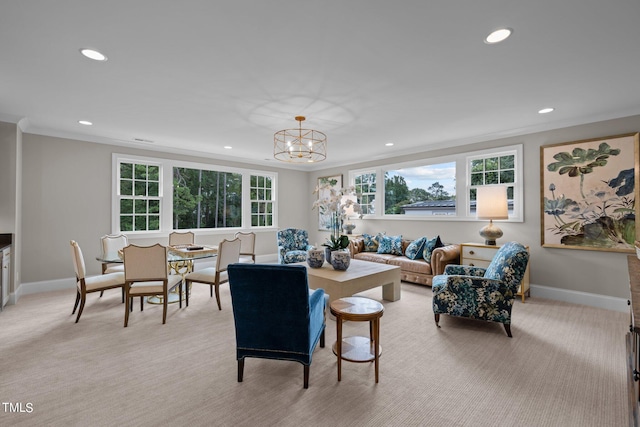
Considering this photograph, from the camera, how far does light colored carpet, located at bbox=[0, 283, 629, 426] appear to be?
6.18 ft

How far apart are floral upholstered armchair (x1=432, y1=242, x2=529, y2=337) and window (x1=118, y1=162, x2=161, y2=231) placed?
5.21 metres

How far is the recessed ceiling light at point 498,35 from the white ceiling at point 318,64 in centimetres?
6

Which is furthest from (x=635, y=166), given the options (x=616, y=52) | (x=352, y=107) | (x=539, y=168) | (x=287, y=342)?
(x=287, y=342)

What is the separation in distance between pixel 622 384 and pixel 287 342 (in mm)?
2481

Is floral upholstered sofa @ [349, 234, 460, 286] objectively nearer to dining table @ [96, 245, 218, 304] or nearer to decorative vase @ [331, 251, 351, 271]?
decorative vase @ [331, 251, 351, 271]

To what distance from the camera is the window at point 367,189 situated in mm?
6828

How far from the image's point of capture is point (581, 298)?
13.5 feet

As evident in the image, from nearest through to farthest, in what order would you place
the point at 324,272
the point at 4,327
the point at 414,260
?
the point at 4,327
the point at 324,272
the point at 414,260

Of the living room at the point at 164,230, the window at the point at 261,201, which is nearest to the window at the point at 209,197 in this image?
the window at the point at 261,201

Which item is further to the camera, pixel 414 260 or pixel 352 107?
pixel 414 260

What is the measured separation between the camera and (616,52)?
2398mm

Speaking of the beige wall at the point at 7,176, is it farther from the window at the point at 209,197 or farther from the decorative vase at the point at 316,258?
the decorative vase at the point at 316,258

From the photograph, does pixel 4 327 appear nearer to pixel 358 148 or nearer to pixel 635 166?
pixel 358 148

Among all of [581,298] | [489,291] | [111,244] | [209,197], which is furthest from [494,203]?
[209,197]
